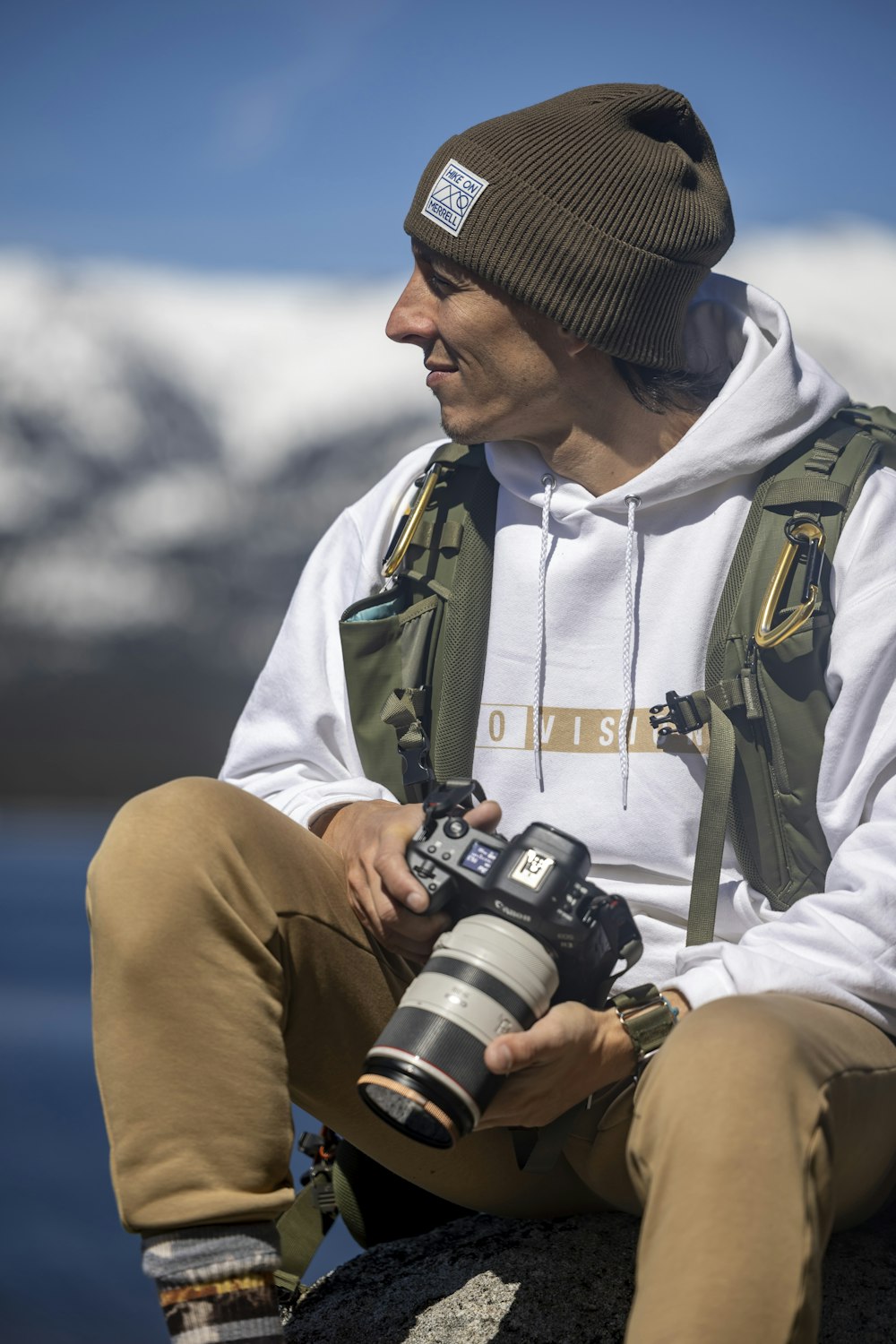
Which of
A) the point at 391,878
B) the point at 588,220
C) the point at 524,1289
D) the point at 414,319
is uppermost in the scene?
the point at 588,220

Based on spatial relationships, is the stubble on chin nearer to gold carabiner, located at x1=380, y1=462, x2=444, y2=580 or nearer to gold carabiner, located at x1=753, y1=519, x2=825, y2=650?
gold carabiner, located at x1=380, y1=462, x2=444, y2=580

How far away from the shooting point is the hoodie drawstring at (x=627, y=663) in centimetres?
165

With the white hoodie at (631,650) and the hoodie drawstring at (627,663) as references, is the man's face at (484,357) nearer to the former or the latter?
the white hoodie at (631,650)

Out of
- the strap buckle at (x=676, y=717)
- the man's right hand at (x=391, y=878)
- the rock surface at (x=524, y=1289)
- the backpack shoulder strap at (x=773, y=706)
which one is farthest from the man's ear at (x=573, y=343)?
the rock surface at (x=524, y=1289)

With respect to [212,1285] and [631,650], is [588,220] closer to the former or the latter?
[631,650]

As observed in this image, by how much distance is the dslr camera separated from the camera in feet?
3.81

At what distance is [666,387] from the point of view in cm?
186

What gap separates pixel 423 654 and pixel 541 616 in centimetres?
A: 15

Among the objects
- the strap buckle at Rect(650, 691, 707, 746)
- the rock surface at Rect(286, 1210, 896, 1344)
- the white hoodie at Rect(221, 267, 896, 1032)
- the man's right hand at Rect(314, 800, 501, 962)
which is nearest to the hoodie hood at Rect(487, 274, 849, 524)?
the white hoodie at Rect(221, 267, 896, 1032)

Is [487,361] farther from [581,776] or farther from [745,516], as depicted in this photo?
[581,776]

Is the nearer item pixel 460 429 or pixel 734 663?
pixel 734 663

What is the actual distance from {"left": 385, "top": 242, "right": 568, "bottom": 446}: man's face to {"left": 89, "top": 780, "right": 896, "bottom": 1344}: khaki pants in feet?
2.03

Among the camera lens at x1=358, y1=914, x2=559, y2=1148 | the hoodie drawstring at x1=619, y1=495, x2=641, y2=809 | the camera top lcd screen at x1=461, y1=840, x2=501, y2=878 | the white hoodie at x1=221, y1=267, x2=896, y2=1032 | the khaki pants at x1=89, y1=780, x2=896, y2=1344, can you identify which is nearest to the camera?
the khaki pants at x1=89, y1=780, x2=896, y2=1344

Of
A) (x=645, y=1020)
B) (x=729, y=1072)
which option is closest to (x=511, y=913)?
(x=645, y=1020)
